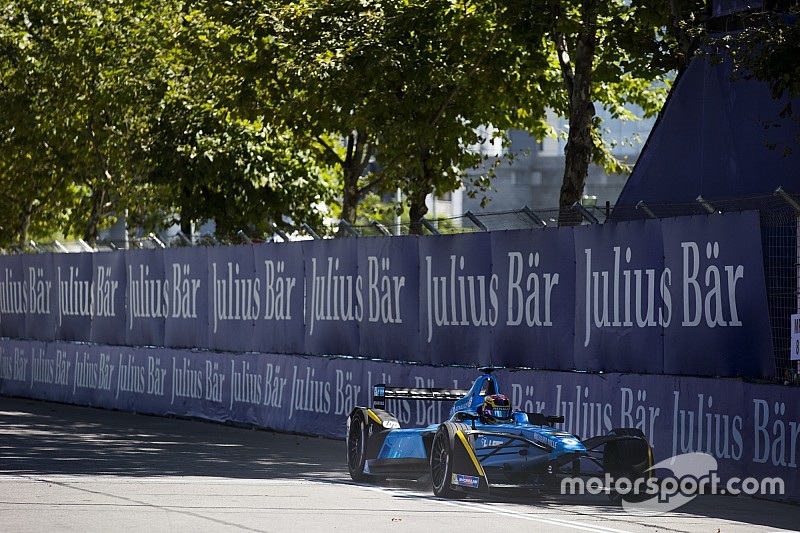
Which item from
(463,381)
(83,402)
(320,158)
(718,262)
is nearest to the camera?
(718,262)

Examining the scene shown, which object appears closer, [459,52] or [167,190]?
[459,52]

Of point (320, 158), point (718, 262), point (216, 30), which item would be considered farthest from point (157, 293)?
point (718, 262)

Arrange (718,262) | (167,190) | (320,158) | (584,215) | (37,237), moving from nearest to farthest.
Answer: (718,262) → (584,215) → (320,158) → (167,190) → (37,237)

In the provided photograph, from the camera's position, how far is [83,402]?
83.0 ft

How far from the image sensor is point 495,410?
12.2 metres

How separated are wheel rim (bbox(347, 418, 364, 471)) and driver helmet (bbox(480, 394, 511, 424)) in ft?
4.88

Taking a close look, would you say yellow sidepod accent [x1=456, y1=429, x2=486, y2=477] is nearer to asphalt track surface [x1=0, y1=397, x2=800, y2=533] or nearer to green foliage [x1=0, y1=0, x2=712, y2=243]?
asphalt track surface [x1=0, y1=397, x2=800, y2=533]

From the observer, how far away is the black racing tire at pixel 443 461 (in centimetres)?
1183

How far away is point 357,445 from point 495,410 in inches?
70.9

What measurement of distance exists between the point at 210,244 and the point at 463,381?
7.21m

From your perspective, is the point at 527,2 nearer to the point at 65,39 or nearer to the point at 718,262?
the point at 718,262

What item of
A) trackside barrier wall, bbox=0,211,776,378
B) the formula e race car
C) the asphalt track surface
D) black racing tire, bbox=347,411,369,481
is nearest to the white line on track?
the asphalt track surface

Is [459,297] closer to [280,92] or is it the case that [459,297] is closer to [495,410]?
[495,410]

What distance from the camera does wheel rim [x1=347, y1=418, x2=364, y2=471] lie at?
43.9ft
